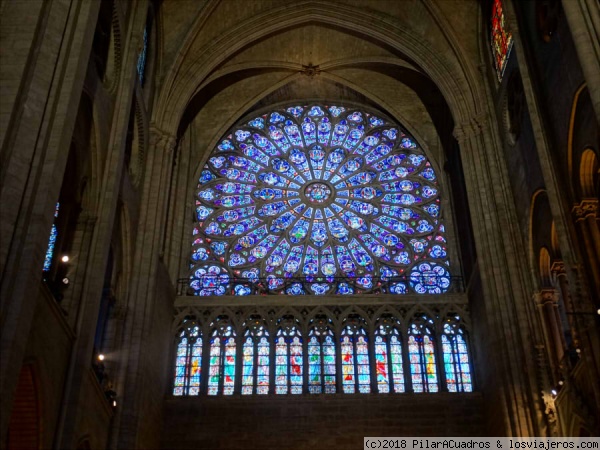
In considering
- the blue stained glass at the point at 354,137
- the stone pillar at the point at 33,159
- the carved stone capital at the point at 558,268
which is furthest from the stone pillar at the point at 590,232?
the blue stained glass at the point at 354,137

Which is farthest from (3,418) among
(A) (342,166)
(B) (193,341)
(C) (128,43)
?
(A) (342,166)

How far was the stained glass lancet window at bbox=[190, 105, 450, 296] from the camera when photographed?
1909cm

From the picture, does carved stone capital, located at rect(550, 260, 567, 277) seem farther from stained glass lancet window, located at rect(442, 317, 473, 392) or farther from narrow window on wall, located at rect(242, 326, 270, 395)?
narrow window on wall, located at rect(242, 326, 270, 395)

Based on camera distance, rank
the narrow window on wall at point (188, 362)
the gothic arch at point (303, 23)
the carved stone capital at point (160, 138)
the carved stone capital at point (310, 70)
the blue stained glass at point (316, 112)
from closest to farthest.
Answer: the narrow window on wall at point (188, 362)
the carved stone capital at point (160, 138)
the gothic arch at point (303, 23)
the carved stone capital at point (310, 70)
the blue stained glass at point (316, 112)

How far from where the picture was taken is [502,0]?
15.5m

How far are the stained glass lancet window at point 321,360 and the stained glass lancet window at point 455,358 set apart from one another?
241 centimetres

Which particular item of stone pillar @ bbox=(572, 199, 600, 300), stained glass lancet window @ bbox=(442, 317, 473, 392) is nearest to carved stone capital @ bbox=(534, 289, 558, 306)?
stone pillar @ bbox=(572, 199, 600, 300)

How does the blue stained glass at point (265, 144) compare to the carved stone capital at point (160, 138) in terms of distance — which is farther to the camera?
the blue stained glass at point (265, 144)

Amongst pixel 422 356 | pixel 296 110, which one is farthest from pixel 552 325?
pixel 296 110

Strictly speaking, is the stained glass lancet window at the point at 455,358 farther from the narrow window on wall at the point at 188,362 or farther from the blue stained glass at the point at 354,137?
the blue stained glass at the point at 354,137

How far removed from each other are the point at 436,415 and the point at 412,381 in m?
0.95

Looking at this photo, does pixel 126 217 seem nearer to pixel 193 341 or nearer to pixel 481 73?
pixel 193 341

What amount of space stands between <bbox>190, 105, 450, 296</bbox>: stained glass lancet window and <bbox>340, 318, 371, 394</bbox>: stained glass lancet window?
1347mm

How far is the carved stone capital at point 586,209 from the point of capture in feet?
40.0
